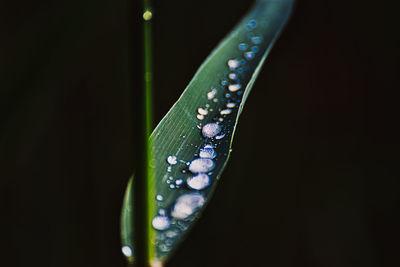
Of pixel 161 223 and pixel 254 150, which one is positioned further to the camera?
pixel 254 150

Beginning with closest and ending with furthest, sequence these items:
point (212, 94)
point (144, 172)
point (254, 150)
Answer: point (144, 172)
point (212, 94)
point (254, 150)

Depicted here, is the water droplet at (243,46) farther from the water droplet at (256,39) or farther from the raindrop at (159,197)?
the raindrop at (159,197)

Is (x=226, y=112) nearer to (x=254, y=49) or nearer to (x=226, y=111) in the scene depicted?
(x=226, y=111)

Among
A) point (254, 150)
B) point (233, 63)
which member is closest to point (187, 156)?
point (233, 63)

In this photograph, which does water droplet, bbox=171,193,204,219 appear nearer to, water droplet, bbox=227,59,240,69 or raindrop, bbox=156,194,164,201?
raindrop, bbox=156,194,164,201

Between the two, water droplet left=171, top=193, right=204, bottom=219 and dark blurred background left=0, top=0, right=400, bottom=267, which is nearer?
water droplet left=171, top=193, right=204, bottom=219
